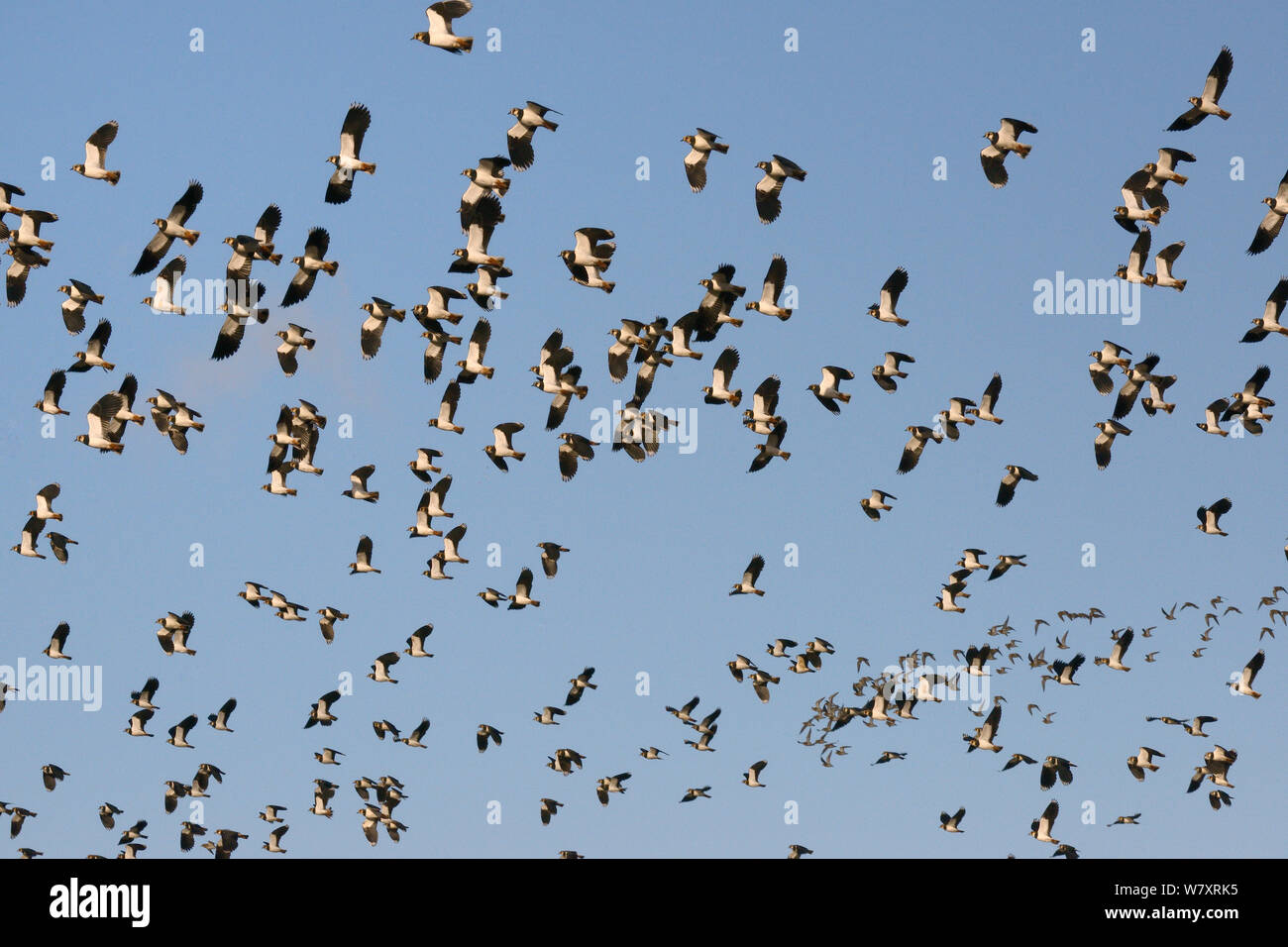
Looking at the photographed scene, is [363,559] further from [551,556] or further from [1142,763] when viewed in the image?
[1142,763]

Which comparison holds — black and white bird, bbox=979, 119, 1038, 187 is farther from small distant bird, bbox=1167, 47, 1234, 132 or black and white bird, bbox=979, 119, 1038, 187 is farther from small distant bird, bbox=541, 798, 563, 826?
small distant bird, bbox=541, 798, 563, 826

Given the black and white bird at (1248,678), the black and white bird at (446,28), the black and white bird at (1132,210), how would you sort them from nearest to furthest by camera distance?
the black and white bird at (446,28) < the black and white bird at (1132,210) < the black and white bird at (1248,678)

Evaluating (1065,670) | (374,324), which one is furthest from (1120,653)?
(374,324)

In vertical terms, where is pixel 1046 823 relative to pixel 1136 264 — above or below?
below

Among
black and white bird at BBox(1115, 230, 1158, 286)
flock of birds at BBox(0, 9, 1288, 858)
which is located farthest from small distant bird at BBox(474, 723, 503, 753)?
black and white bird at BBox(1115, 230, 1158, 286)

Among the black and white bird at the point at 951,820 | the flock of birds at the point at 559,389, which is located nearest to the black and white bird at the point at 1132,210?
the flock of birds at the point at 559,389

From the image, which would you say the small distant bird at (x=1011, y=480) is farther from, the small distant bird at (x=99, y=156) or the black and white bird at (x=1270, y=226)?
the small distant bird at (x=99, y=156)

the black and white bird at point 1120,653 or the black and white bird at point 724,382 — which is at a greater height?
the black and white bird at point 724,382
